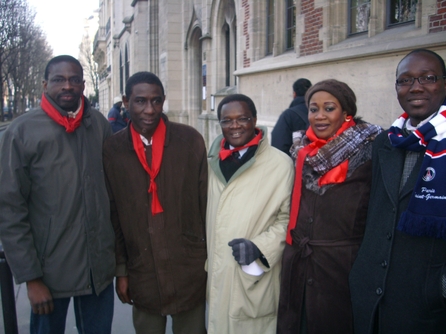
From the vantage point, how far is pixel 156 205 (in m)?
2.64

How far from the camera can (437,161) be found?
6.22 feet

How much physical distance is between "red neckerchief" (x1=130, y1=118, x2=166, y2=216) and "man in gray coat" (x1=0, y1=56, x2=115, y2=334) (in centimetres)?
27

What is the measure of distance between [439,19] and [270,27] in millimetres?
5332

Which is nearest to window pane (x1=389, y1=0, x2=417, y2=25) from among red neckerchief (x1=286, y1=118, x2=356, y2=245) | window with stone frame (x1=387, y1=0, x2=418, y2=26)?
window with stone frame (x1=387, y1=0, x2=418, y2=26)

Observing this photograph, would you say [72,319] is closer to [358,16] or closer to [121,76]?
[358,16]

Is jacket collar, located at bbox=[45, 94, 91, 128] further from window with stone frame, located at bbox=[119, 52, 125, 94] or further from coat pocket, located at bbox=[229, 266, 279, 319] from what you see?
window with stone frame, located at bbox=[119, 52, 125, 94]

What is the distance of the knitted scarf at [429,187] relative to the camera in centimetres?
187

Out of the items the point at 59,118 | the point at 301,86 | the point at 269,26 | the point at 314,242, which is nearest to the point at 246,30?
the point at 269,26

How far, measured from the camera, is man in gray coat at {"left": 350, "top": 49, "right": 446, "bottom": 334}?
6.28ft

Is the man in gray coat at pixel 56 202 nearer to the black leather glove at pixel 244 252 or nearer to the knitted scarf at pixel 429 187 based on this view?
the black leather glove at pixel 244 252

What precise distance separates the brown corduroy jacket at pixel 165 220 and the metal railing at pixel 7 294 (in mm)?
760

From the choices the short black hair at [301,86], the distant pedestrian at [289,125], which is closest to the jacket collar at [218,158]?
the distant pedestrian at [289,125]

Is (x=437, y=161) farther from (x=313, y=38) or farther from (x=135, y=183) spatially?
(x=313, y=38)


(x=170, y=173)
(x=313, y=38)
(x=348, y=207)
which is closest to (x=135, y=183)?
(x=170, y=173)
